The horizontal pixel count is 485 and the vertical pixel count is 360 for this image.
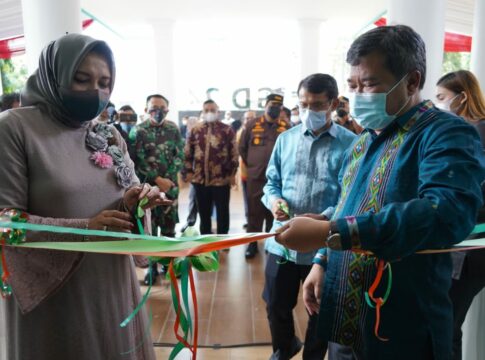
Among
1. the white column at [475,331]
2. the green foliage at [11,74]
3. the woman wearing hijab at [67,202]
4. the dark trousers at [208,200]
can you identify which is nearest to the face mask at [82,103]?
the woman wearing hijab at [67,202]

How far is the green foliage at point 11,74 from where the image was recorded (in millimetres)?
6422

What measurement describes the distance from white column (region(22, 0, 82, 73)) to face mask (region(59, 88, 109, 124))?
7.47 feet

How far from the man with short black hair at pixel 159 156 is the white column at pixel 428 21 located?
7.53ft

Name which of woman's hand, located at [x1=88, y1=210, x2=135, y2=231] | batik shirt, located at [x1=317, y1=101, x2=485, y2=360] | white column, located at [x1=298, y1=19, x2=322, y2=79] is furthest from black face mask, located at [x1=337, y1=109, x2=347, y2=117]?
white column, located at [x1=298, y1=19, x2=322, y2=79]

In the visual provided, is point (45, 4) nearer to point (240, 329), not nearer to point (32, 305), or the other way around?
point (32, 305)

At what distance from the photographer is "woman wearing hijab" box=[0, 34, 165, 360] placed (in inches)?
49.1

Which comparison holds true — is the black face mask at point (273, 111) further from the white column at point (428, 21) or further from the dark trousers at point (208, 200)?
the white column at point (428, 21)

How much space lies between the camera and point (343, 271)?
4.06 ft

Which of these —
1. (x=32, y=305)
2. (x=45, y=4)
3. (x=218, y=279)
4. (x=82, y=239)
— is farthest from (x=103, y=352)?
(x=45, y=4)

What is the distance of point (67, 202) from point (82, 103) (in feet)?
1.21

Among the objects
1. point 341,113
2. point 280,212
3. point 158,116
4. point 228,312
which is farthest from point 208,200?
point 280,212

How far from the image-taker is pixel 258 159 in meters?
4.38

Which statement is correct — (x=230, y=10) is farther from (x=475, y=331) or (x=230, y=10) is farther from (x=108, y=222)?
(x=108, y=222)

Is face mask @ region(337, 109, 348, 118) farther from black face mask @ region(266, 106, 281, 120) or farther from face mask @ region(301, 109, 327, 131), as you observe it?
face mask @ region(301, 109, 327, 131)
